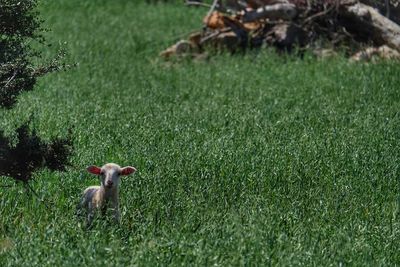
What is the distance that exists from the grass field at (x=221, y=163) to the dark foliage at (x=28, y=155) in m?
0.40

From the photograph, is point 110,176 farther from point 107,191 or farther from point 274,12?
point 274,12

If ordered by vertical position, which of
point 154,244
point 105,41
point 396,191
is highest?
point 154,244

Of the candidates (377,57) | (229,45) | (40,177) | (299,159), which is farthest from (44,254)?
(229,45)

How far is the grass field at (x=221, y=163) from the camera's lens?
7.90 metres

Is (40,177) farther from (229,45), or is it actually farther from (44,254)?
(229,45)

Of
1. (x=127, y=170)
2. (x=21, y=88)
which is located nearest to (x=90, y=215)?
(x=127, y=170)

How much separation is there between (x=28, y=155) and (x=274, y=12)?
432 inches

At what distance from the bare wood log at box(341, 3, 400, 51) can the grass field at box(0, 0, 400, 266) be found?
2.95 feet

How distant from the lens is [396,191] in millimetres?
10250

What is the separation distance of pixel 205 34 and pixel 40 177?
10.5m

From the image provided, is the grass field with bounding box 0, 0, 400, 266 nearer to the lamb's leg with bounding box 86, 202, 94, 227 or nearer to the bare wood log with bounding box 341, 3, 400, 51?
the lamb's leg with bounding box 86, 202, 94, 227

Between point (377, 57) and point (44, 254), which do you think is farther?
point (377, 57)

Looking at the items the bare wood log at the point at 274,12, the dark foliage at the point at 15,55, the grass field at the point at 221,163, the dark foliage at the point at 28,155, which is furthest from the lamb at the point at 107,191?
the bare wood log at the point at 274,12

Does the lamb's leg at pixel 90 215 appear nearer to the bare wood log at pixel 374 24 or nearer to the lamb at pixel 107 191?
the lamb at pixel 107 191
